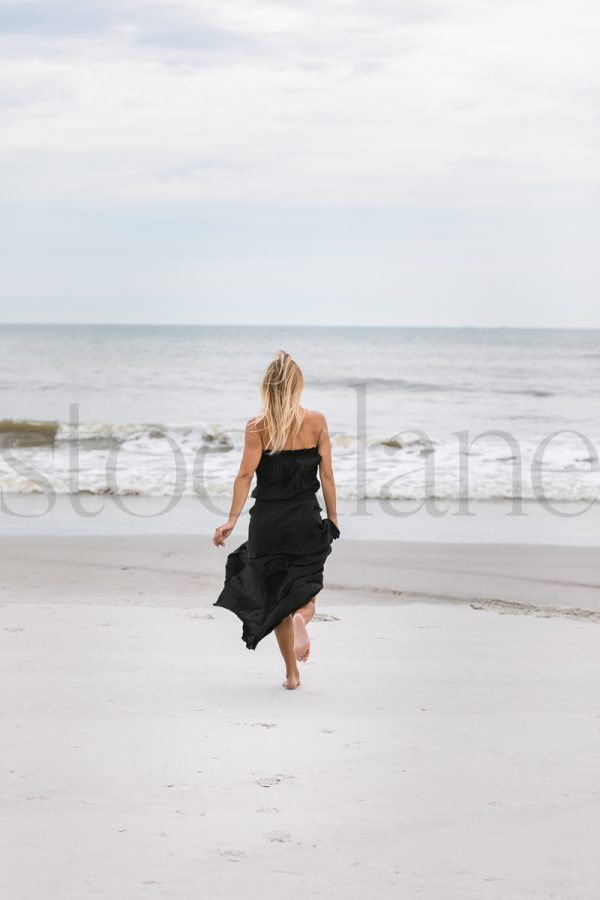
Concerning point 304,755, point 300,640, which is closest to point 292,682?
point 300,640

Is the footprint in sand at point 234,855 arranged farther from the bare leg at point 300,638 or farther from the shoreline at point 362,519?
the shoreline at point 362,519

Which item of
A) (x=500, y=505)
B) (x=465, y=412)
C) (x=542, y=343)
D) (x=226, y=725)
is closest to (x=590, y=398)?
(x=465, y=412)

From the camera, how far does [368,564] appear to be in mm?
8492

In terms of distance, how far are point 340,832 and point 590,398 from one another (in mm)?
30668

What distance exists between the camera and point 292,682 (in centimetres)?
467

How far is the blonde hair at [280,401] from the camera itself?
4.51 meters

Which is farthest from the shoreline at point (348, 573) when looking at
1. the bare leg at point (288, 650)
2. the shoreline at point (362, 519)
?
the bare leg at point (288, 650)

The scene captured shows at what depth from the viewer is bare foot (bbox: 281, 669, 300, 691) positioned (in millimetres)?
4668

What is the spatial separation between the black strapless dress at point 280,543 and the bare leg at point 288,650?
0.30 feet

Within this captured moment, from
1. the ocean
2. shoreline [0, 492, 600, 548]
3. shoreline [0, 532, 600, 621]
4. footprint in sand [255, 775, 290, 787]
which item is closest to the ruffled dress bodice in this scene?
footprint in sand [255, 775, 290, 787]

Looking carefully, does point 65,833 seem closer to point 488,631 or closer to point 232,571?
point 232,571

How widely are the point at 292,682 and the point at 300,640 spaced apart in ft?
1.26

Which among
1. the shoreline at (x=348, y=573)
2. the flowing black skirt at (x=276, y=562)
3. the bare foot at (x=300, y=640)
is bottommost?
the shoreline at (x=348, y=573)

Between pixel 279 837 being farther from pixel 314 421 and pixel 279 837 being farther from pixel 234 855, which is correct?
pixel 314 421
